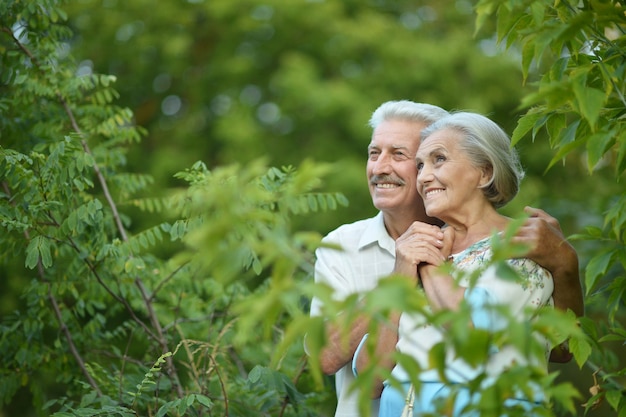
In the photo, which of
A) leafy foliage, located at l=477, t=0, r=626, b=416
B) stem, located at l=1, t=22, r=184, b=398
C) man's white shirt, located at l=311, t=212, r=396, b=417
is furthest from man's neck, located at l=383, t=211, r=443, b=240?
stem, located at l=1, t=22, r=184, b=398

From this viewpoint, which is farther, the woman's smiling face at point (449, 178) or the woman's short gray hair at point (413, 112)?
the woman's short gray hair at point (413, 112)

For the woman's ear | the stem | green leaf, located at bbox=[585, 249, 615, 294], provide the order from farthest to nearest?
the stem → the woman's ear → green leaf, located at bbox=[585, 249, 615, 294]

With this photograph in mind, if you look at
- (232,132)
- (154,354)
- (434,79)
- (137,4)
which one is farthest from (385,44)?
(154,354)

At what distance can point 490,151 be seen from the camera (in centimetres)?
326

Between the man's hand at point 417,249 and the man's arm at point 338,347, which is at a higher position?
the man's hand at point 417,249

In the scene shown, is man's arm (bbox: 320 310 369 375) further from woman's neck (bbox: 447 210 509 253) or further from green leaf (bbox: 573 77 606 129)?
green leaf (bbox: 573 77 606 129)

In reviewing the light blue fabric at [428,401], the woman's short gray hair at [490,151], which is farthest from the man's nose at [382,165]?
the light blue fabric at [428,401]

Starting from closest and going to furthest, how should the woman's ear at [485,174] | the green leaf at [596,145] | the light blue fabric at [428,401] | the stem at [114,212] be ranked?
1. the green leaf at [596,145]
2. the light blue fabric at [428,401]
3. the woman's ear at [485,174]
4. the stem at [114,212]

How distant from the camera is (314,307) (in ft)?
11.5

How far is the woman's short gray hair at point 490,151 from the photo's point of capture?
3.26m

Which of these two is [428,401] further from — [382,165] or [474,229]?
[382,165]

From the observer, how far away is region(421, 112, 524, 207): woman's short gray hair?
3256 millimetres

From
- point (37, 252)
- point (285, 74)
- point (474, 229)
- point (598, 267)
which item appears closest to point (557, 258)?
point (598, 267)

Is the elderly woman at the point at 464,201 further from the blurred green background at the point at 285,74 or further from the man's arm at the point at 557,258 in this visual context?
the blurred green background at the point at 285,74
